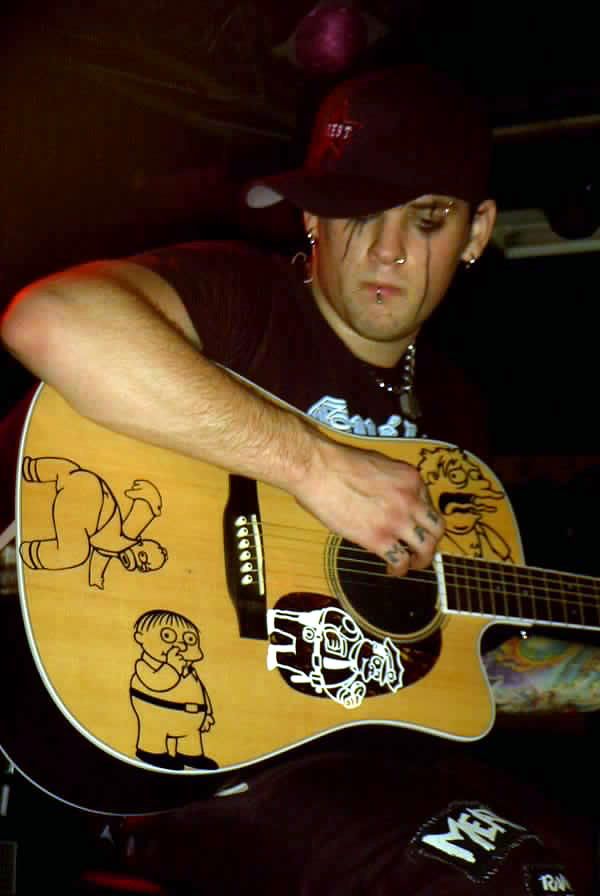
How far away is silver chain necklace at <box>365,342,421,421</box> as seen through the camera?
83.7 inches

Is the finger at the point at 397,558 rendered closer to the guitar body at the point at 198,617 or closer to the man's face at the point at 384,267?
the guitar body at the point at 198,617

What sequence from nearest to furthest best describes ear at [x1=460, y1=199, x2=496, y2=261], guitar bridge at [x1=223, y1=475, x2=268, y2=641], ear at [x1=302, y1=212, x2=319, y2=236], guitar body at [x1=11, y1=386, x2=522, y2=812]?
1. guitar body at [x1=11, y1=386, x2=522, y2=812]
2. guitar bridge at [x1=223, y1=475, x2=268, y2=641]
3. ear at [x1=302, y1=212, x2=319, y2=236]
4. ear at [x1=460, y1=199, x2=496, y2=261]

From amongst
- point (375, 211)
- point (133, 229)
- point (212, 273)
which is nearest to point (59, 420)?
point (212, 273)

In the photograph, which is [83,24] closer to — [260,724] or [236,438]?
[236,438]

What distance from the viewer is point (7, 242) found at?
3295mm

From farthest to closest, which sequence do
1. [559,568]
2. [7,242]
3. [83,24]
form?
1. [7,242]
2. [83,24]
3. [559,568]

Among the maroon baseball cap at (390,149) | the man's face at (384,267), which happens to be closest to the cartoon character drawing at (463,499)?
the man's face at (384,267)

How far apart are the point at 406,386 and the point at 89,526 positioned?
3.19 ft

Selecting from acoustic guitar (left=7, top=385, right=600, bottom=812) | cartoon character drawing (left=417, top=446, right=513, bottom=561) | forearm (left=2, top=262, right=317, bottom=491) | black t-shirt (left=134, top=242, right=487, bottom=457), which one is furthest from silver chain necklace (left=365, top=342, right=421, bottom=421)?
forearm (left=2, top=262, right=317, bottom=491)

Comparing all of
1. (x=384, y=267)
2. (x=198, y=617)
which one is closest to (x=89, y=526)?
(x=198, y=617)

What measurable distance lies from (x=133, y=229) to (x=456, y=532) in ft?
7.24

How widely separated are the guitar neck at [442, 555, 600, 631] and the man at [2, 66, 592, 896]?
0.13 m

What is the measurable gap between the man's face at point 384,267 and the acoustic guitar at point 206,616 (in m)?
0.33

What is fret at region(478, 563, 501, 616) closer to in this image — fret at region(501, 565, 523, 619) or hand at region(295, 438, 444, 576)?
fret at region(501, 565, 523, 619)
